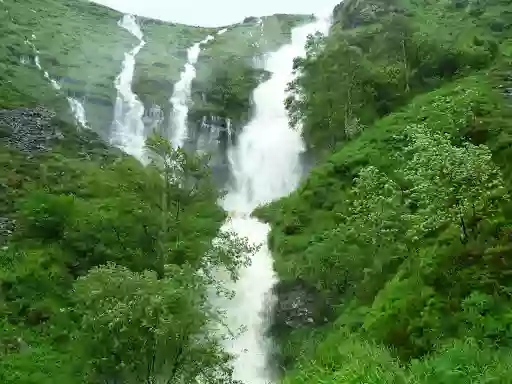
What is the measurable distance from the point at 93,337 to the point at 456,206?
1087cm

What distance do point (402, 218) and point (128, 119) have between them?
41.2 metres

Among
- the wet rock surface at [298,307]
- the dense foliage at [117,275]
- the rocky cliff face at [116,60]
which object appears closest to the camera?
the dense foliage at [117,275]

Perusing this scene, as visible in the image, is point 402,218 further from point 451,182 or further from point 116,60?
point 116,60

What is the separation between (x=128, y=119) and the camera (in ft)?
177

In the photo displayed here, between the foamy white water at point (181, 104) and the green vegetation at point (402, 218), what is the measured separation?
11420 mm

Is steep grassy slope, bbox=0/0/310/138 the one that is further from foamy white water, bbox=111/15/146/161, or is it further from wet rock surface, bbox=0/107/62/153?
wet rock surface, bbox=0/107/62/153

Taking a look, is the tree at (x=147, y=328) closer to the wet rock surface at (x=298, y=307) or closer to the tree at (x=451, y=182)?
the tree at (x=451, y=182)

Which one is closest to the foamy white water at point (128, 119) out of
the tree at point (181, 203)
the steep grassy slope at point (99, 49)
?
the steep grassy slope at point (99, 49)

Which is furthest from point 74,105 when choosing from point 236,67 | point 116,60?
point 236,67

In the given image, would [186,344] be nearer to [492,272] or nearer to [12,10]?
[492,272]

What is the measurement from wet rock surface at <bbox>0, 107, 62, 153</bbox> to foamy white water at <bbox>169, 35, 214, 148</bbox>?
10096 mm

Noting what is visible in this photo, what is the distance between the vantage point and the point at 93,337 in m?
16.5

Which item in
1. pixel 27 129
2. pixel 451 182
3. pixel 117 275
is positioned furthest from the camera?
pixel 27 129

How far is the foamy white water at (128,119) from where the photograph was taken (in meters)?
49.8
